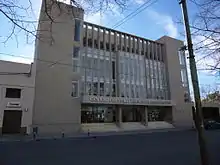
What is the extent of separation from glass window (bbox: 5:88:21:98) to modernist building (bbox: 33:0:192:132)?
6.84 ft

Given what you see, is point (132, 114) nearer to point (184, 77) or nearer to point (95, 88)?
point (95, 88)

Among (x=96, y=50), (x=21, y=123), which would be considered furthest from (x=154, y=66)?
(x=21, y=123)

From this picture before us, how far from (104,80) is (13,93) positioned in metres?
12.7

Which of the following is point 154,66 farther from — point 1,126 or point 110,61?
point 1,126

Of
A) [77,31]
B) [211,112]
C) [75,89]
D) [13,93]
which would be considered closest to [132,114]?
[75,89]

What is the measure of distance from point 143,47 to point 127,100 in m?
11.5

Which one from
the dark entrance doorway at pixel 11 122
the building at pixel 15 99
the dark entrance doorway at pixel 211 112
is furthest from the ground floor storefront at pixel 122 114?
the dark entrance doorway at pixel 211 112

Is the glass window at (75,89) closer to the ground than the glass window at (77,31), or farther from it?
closer to the ground

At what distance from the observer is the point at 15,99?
74.3ft

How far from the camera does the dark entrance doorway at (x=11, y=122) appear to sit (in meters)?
22.3

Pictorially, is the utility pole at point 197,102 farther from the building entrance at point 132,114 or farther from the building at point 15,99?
the building entrance at point 132,114

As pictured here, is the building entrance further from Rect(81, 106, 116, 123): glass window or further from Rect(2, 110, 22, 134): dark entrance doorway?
Rect(2, 110, 22, 134): dark entrance doorway

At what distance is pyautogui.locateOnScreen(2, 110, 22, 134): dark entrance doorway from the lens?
877 inches

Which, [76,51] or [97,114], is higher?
[76,51]
